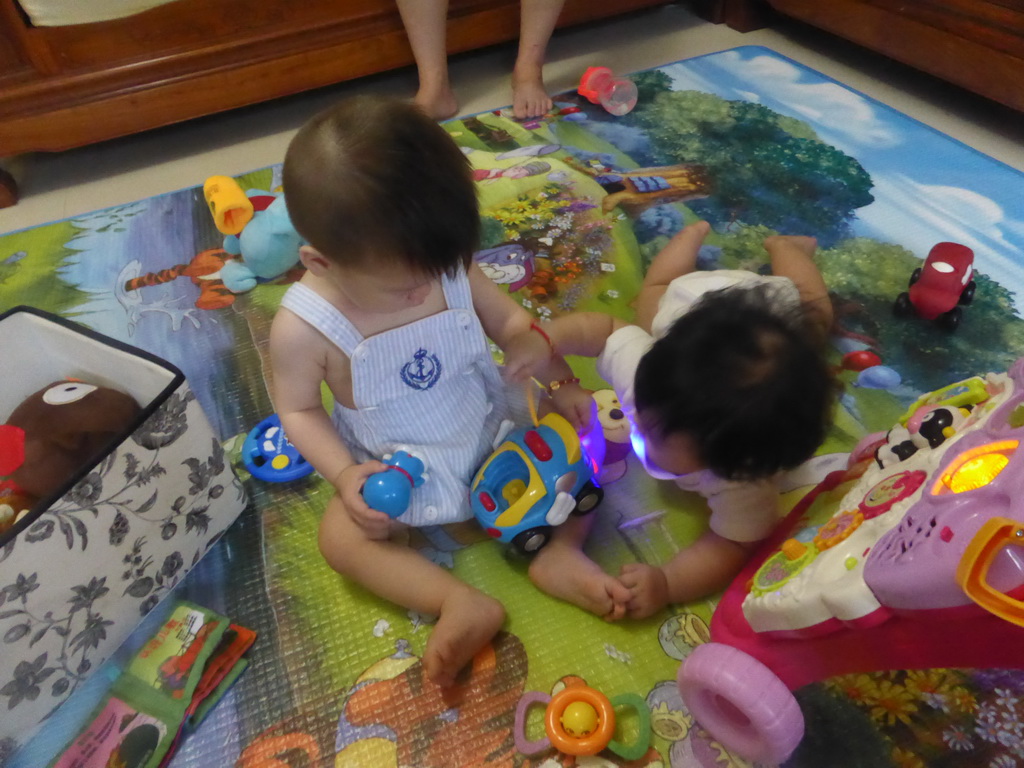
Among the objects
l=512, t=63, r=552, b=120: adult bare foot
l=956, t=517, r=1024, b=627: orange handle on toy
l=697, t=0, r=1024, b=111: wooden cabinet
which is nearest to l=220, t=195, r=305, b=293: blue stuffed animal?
l=512, t=63, r=552, b=120: adult bare foot

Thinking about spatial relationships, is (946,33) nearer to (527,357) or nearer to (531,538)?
(527,357)

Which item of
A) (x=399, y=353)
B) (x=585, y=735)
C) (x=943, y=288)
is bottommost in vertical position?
(x=585, y=735)

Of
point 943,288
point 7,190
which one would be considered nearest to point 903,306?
point 943,288

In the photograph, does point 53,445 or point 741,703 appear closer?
point 741,703

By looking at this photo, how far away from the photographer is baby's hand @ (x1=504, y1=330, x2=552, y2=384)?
28.2 inches

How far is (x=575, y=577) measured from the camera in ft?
2.24

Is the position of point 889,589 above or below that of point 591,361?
above

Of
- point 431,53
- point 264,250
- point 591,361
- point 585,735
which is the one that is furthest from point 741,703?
point 431,53

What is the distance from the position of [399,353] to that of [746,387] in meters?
0.31

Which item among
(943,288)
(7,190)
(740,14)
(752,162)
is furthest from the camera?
(740,14)

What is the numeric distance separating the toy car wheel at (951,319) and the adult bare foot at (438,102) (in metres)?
0.93

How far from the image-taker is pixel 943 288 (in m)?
0.87

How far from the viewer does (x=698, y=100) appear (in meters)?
1.35

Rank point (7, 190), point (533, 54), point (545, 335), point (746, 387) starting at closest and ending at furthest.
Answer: point (746, 387) < point (545, 335) < point (7, 190) < point (533, 54)
